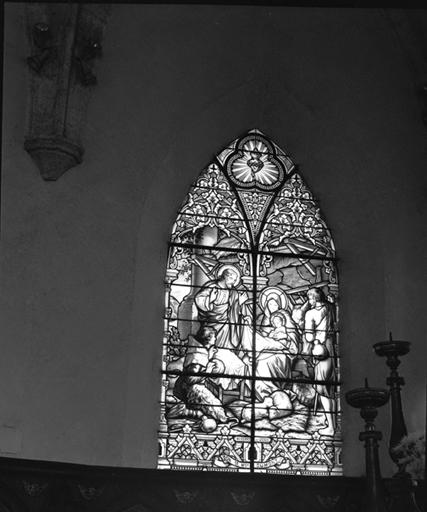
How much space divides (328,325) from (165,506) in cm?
251

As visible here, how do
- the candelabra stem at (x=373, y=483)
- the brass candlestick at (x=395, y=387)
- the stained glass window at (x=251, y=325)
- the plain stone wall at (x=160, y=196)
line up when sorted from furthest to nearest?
the stained glass window at (x=251, y=325) < the plain stone wall at (x=160, y=196) < the brass candlestick at (x=395, y=387) < the candelabra stem at (x=373, y=483)

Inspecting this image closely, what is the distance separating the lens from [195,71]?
9406mm

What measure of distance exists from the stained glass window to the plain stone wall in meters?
0.16

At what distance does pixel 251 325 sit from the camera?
8.92 m

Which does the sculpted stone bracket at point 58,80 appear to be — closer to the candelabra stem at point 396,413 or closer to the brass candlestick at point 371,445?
the candelabra stem at point 396,413

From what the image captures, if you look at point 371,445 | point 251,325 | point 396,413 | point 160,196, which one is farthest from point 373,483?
point 160,196

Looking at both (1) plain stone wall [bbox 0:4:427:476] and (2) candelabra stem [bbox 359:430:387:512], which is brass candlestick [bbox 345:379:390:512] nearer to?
(2) candelabra stem [bbox 359:430:387:512]

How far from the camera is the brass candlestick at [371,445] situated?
529 centimetres

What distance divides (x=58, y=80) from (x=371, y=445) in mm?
4664

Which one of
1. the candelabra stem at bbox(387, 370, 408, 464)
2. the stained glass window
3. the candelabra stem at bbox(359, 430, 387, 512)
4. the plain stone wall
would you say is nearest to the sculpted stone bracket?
the plain stone wall

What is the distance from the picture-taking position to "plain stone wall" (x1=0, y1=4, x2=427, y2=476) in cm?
796

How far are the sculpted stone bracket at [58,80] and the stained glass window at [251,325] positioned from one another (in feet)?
4.40

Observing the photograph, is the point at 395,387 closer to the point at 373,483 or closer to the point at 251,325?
the point at 373,483

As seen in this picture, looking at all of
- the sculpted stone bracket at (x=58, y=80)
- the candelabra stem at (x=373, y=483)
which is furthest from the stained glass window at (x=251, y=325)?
the candelabra stem at (x=373, y=483)
